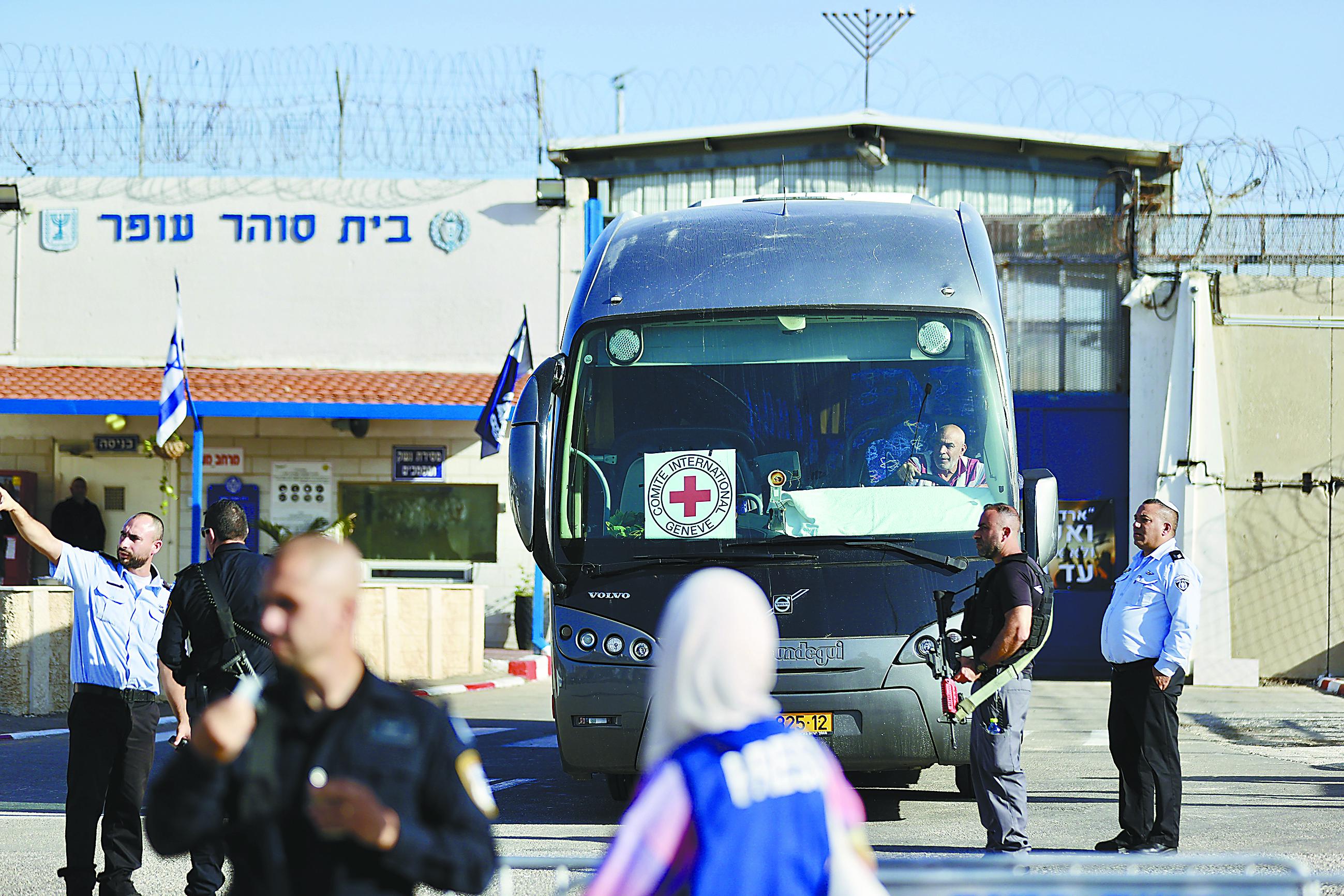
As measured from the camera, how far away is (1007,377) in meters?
8.34

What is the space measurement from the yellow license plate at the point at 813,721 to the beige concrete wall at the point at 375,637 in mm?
7641

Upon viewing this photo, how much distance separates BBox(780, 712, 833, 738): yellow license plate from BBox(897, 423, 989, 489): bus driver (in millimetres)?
1350

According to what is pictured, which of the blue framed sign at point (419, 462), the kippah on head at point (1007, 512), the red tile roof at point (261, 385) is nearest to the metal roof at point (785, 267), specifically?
the kippah on head at point (1007, 512)

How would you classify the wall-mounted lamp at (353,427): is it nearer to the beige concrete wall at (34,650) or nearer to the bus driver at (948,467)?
the beige concrete wall at (34,650)

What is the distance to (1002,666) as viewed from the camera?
6961mm

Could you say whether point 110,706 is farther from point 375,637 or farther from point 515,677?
point 515,677

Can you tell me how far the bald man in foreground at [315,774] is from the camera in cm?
263

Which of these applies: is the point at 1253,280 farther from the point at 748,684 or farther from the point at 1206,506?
the point at 748,684

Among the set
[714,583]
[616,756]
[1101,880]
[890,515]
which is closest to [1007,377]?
[890,515]

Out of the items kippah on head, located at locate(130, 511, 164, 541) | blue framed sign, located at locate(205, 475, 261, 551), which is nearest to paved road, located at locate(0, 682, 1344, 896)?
kippah on head, located at locate(130, 511, 164, 541)

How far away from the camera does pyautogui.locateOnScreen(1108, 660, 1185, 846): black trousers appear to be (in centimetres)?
742

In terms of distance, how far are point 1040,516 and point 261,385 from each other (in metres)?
14.3

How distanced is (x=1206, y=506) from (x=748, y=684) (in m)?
18.0

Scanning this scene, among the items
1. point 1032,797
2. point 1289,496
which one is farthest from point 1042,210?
point 1032,797
